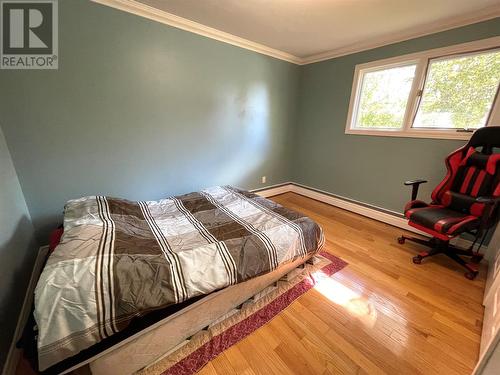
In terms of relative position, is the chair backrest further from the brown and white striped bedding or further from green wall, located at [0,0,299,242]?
green wall, located at [0,0,299,242]

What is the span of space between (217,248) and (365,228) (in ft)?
7.53

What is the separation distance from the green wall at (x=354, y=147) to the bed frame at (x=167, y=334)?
7.78ft

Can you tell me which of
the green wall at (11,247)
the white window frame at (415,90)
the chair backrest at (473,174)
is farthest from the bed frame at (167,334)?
the white window frame at (415,90)

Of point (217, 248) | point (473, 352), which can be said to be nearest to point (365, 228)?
point (473, 352)

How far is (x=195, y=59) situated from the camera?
2439 millimetres

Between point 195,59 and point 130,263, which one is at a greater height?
point 195,59

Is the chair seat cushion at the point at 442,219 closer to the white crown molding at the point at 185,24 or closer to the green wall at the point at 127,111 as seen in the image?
the green wall at the point at 127,111

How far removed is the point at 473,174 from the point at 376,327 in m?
1.90

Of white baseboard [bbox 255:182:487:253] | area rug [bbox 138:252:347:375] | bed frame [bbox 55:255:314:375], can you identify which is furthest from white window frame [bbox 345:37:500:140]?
bed frame [bbox 55:255:314:375]

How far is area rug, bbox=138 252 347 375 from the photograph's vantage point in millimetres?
1116

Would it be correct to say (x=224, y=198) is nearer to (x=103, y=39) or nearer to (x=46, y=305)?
(x=46, y=305)

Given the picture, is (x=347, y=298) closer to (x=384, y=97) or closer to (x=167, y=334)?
(x=167, y=334)

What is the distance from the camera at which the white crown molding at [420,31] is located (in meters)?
1.88

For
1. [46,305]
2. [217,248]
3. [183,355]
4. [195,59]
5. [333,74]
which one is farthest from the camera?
[333,74]
